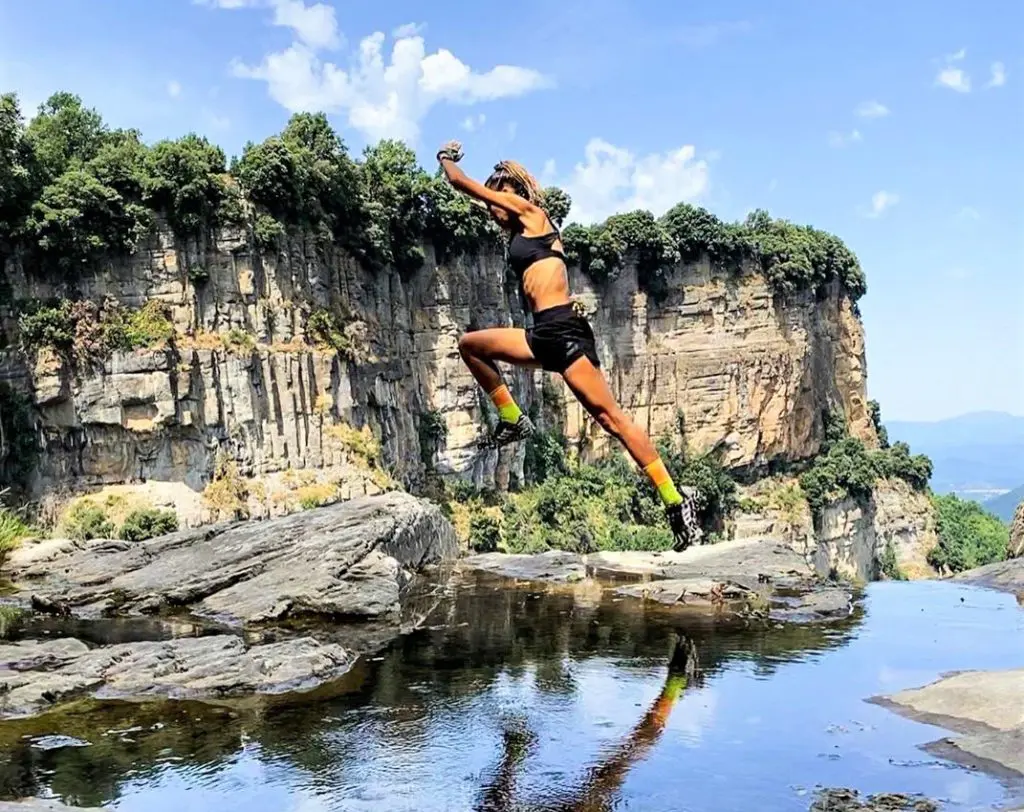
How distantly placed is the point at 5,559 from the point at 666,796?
2060 cm

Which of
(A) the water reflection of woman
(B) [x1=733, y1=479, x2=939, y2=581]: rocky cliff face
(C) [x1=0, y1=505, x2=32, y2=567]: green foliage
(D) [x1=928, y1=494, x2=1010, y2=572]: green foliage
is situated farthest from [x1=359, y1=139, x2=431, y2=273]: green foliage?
(D) [x1=928, y1=494, x2=1010, y2=572]: green foliage

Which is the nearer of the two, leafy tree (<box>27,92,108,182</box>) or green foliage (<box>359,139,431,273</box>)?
leafy tree (<box>27,92,108,182</box>)

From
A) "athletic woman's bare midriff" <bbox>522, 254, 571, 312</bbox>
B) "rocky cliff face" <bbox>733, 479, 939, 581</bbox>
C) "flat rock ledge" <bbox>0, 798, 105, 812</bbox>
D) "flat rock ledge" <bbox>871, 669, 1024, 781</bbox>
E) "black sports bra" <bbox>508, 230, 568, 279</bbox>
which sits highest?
"black sports bra" <bbox>508, 230, 568, 279</bbox>

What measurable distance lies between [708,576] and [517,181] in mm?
14888

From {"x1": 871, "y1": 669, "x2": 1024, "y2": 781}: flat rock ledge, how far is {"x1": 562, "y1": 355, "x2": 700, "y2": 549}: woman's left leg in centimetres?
338

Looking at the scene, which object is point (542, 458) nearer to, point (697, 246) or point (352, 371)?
point (352, 371)

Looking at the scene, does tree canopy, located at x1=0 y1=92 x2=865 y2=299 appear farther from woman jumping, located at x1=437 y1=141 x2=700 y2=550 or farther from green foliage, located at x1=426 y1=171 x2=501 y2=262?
woman jumping, located at x1=437 y1=141 x2=700 y2=550

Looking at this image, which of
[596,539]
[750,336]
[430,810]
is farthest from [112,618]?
[750,336]

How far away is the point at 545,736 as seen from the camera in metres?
10.2

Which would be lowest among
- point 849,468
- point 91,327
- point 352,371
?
point 849,468

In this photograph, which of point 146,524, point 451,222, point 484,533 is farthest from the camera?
point 451,222

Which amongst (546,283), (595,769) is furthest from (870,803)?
(546,283)

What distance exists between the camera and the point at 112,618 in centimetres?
1788

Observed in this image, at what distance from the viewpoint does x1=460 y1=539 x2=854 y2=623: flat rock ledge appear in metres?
18.9
